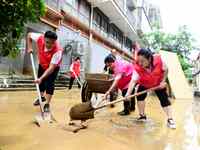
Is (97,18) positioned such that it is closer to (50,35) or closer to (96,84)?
(96,84)

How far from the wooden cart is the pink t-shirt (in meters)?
0.23

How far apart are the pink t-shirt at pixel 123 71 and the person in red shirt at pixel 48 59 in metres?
1.59

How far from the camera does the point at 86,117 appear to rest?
232 inches

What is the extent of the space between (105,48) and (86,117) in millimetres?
25581

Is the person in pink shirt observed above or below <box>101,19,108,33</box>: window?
below

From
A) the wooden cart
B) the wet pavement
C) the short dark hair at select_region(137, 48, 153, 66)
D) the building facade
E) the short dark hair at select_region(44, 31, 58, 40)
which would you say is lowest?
the wet pavement

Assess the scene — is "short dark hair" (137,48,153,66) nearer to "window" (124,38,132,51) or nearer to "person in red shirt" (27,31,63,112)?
"person in red shirt" (27,31,63,112)

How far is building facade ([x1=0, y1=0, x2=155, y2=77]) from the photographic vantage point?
17856 millimetres

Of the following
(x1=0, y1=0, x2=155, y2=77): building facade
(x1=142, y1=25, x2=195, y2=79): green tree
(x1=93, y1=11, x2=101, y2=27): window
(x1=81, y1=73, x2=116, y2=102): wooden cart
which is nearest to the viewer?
(x1=81, y1=73, x2=116, y2=102): wooden cart

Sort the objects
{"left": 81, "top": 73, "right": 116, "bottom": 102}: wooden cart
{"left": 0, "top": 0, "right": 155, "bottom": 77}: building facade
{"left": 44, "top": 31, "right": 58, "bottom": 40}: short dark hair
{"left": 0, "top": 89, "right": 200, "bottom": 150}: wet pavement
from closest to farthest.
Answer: {"left": 0, "top": 89, "right": 200, "bottom": 150}: wet pavement, {"left": 44, "top": 31, "right": 58, "bottom": 40}: short dark hair, {"left": 81, "top": 73, "right": 116, "bottom": 102}: wooden cart, {"left": 0, "top": 0, "right": 155, "bottom": 77}: building facade

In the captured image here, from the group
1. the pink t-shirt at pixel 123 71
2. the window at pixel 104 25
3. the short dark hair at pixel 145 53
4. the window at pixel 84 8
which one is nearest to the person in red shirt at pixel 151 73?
the short dark hair at pixel 145 53

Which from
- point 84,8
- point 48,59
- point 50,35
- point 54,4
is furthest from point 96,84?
point 84,8

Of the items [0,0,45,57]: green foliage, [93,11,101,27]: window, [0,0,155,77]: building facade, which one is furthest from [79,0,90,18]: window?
[0,0,45,57]: green foliage

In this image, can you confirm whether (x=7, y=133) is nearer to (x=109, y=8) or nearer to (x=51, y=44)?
(x=51, y=44)
